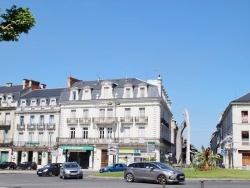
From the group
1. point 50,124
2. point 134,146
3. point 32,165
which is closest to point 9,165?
point 32,165

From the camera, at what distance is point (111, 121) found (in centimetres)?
5891

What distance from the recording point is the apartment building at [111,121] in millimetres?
57438

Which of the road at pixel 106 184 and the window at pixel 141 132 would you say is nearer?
the road at pixel 106 184

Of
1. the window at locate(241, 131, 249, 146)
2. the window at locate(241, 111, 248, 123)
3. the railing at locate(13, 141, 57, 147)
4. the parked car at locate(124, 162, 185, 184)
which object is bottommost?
the parked car at locate(124, 162, 185, 184)

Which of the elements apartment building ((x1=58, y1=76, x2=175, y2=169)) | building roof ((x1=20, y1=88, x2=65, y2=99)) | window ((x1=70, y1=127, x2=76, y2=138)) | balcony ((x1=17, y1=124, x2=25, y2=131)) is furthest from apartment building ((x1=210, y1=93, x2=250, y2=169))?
balcony ((x1=17, y1=124, x2=25, y2=131))

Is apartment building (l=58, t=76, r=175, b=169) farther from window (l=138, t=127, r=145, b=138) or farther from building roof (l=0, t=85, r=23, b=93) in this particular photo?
building roof (l=0, t=85, r=23, b=93)

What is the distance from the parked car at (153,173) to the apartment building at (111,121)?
29.1 metres

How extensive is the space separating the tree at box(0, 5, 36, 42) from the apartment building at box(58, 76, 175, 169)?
141 feet

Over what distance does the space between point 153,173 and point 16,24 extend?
48.3ft

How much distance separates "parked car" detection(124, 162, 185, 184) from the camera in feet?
79.9

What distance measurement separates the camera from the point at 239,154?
181 feet

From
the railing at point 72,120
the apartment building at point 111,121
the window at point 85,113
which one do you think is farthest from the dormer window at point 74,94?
the railing at point 72,120

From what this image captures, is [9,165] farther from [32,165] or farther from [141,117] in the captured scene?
[141,117]

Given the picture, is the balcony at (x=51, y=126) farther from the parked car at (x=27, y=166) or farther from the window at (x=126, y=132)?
the window at (x=126, y=132)
